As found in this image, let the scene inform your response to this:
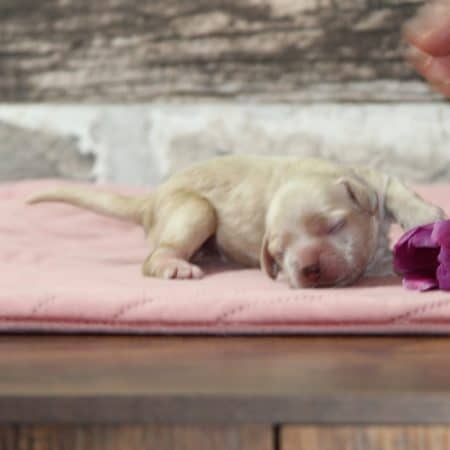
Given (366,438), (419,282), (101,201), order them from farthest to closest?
(101,201) → (419,282) → (366,438)

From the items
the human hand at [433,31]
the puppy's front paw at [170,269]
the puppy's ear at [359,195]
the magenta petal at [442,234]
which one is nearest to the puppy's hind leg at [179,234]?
the puppy's front paw at [170,269]

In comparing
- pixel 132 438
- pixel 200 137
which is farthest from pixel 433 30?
pixel 200 137

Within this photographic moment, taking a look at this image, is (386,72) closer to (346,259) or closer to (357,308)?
(346,259)

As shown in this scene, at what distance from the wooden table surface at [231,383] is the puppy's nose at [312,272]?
0.97ft

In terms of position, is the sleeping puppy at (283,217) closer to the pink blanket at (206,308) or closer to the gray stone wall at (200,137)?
the pink blanket at (206,308)

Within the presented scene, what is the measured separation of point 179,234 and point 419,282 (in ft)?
1.26

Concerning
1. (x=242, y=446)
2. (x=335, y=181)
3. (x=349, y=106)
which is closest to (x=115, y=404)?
(x=242, y=446)

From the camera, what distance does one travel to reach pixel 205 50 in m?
2.01

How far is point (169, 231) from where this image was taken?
4.14 feet

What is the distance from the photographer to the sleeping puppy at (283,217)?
1.14 m

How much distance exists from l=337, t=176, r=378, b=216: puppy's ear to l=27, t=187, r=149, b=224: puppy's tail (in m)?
0.39

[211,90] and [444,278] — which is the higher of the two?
[211,90]

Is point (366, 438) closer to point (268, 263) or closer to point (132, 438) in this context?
point (132, 438)

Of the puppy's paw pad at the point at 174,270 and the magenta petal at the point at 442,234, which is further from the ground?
the puppy's paw pad at the point at 174,270
